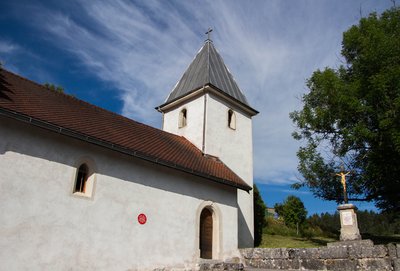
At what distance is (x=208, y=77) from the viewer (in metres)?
20.1

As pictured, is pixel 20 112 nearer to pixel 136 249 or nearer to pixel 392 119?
pixel 136 249

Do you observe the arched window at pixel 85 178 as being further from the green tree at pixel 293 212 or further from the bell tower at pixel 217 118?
the green tree at pixel 293 212

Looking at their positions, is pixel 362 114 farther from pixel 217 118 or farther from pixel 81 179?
pixel 81 179

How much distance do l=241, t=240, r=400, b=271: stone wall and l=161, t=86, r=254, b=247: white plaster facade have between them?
5.44 m

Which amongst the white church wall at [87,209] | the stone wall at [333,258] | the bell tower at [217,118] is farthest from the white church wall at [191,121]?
the stone wall at [333,258]

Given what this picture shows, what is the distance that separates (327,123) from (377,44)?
5.13m

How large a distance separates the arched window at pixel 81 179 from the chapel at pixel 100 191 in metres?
0.03

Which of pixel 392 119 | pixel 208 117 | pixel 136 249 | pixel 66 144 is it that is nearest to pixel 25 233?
pixel 66 144

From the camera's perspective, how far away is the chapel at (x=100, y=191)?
903cm

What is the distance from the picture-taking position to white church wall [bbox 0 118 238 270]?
886 cm

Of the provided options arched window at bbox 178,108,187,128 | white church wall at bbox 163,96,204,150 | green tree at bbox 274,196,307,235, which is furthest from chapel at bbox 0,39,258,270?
green tree at bbox 274,196,307,235

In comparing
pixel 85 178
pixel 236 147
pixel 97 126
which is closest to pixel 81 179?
pixel 85 178

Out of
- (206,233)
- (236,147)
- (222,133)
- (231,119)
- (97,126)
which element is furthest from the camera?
(231,119)

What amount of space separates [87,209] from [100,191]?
720 mm
